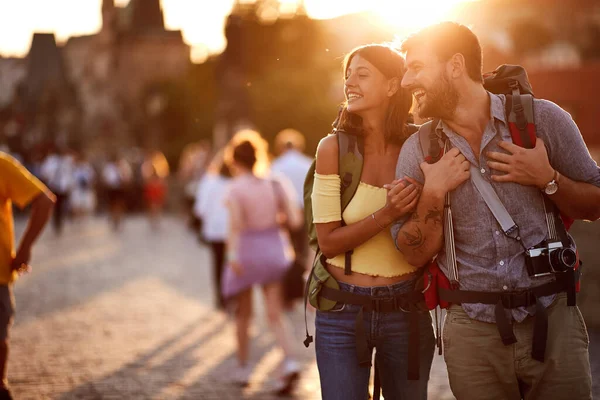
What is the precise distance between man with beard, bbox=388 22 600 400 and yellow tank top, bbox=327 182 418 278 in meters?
0.36

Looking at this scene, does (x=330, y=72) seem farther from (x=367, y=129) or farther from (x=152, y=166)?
(x=367, y=129)

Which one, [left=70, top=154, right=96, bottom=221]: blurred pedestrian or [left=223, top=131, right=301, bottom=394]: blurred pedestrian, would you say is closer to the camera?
[left=223, top=131, right=301, bottom=394]: blurred pedestrian

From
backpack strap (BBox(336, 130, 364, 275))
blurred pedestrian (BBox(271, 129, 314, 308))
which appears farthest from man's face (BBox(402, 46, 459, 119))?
blurred pedestrian (BBox(271, 129, 314, 308))

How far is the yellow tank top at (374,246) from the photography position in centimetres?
390

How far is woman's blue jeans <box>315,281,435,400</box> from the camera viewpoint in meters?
3.93

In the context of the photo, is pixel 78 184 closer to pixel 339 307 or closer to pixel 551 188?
pixel 339 307

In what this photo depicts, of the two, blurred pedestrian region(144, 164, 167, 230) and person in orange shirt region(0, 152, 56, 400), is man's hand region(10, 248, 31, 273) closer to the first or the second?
person in orange shirt region(0, 152, 56, 400)

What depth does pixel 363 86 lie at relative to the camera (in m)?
3.93

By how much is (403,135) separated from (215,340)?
6502 millimetres

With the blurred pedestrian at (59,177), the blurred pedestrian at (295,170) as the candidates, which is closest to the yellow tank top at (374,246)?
the blurred pedestrian at (295,170)

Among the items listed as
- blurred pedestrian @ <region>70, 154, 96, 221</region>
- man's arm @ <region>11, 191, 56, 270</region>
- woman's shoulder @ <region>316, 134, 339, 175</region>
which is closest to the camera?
woman's shoulder @ <region>316, 134, 339, 175</region>

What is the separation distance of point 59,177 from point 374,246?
2275 centimetres

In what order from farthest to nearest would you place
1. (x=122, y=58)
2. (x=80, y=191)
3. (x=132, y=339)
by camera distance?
(x=122, y=58) < (x=80, y=191) < (x=132, y=339)

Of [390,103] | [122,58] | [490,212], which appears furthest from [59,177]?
[122,58]
